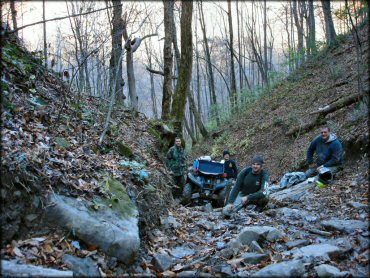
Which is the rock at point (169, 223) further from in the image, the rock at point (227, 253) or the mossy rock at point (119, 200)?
the rock at point (227, 253)

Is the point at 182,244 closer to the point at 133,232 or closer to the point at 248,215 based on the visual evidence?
the point at 133,232

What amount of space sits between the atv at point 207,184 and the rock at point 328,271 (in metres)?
6.01

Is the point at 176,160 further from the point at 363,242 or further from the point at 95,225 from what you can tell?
the point at 363,242

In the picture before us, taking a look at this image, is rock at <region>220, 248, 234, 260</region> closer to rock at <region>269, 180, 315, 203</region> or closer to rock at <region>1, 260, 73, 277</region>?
rock at <region>1, 260, 73, 277</region>

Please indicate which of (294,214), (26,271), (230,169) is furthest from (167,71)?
(26,271)

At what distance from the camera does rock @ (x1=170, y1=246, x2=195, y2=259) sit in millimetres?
4355

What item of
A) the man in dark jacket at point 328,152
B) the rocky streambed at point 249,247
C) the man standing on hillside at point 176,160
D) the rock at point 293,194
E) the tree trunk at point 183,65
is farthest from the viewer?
the tree trunk at point 183,65

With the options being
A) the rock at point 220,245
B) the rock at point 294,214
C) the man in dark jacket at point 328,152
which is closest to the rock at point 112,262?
the rock at point 220,245

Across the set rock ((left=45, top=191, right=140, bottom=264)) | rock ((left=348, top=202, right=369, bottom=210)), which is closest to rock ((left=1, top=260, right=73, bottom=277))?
rock ((left=45, top=191, right=140, bottom=264))

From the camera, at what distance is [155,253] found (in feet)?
14.0

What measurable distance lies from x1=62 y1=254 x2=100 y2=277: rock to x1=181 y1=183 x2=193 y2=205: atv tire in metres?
6.31

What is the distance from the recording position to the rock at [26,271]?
269cm

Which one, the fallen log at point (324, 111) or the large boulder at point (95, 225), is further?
the fallen log at point (324, 111)

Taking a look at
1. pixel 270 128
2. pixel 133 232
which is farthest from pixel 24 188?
pixel 270 128
